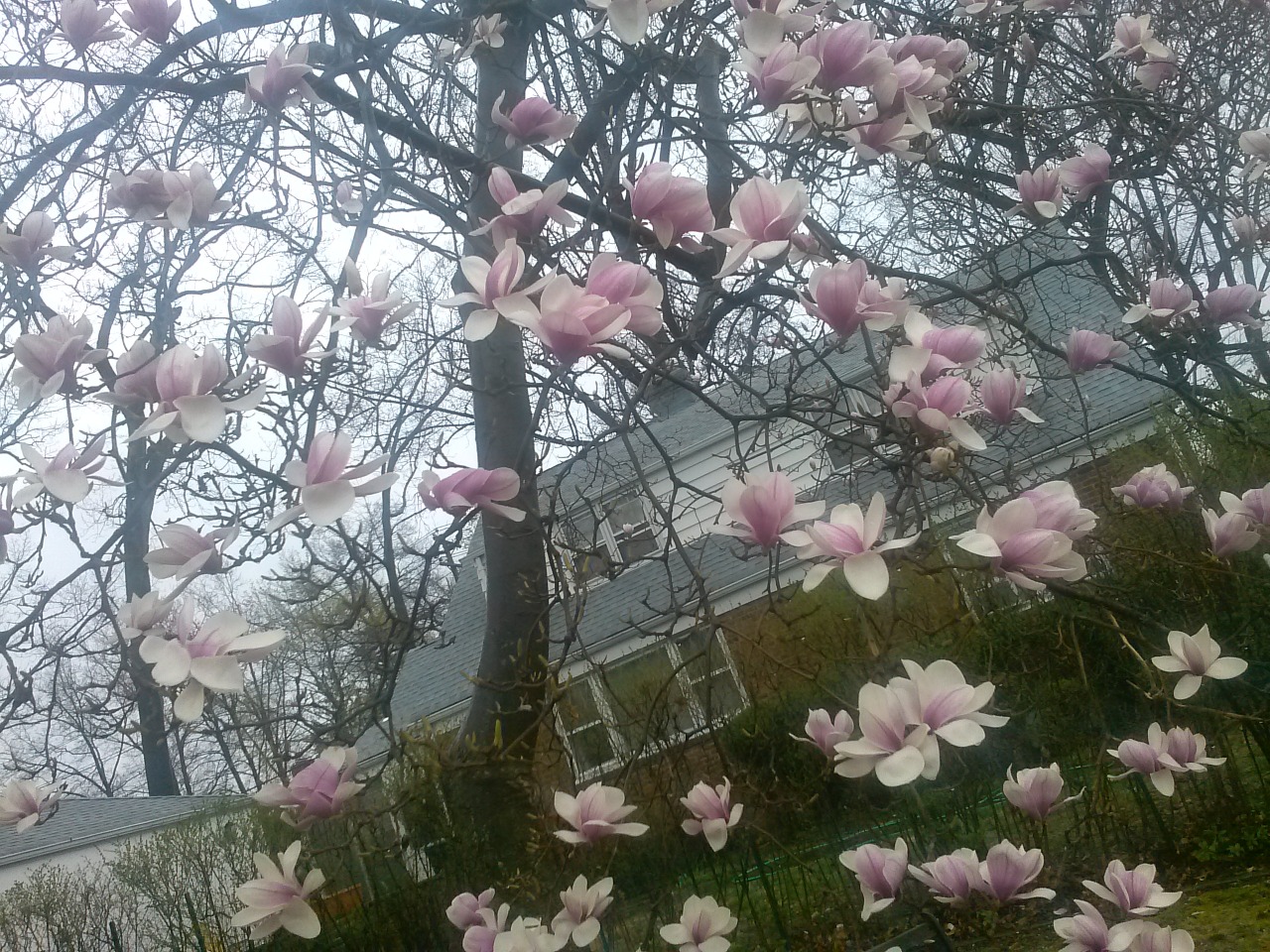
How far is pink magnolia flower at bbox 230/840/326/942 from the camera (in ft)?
4.07

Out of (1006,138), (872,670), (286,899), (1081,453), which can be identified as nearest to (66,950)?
(286,899)

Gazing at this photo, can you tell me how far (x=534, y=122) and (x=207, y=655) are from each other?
0.97 m

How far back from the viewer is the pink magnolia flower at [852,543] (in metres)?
0.94

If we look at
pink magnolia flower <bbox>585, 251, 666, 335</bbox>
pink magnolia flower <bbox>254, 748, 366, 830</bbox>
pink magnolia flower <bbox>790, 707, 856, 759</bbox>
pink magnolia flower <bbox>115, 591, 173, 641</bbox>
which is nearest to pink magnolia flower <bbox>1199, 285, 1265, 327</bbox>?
pink magnolia flower <bbox>790, 707, 856, 759</bbox>

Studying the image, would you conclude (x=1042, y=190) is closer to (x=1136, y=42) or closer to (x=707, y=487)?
(x=1136, y=42)

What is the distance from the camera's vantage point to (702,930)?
4.96 feet

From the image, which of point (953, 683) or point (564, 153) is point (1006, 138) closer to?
point (564, 153)

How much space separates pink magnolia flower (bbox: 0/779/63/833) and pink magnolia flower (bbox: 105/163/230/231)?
1.00 m

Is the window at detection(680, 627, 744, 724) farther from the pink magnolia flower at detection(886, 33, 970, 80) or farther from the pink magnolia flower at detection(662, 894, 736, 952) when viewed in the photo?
the pink magnolia flower at detection(886, 33, 970, 80)

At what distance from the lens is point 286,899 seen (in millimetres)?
1265

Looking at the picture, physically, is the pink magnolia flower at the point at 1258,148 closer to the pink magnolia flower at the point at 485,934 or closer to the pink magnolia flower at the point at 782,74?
the pink magnolia flower at the point at 782,74

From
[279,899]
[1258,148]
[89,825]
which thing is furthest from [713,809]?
[89,825]

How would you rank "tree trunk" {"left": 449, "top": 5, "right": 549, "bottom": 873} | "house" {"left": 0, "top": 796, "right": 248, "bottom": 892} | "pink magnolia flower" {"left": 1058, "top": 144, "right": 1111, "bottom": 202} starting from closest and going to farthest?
→ "pink magnolia flower" {"left": 1058, "top": 144, "right": 1111, "bottom": 202}
"tree trunk" {"left": 449, "top": 5, "right": 549, "bottom": 873}
"house" {"left": 0, "top": 796, "right": 248, "bottom": 892}

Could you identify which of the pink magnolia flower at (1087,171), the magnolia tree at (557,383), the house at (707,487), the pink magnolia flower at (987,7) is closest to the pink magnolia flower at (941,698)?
the magnolia tree at (557,383)
